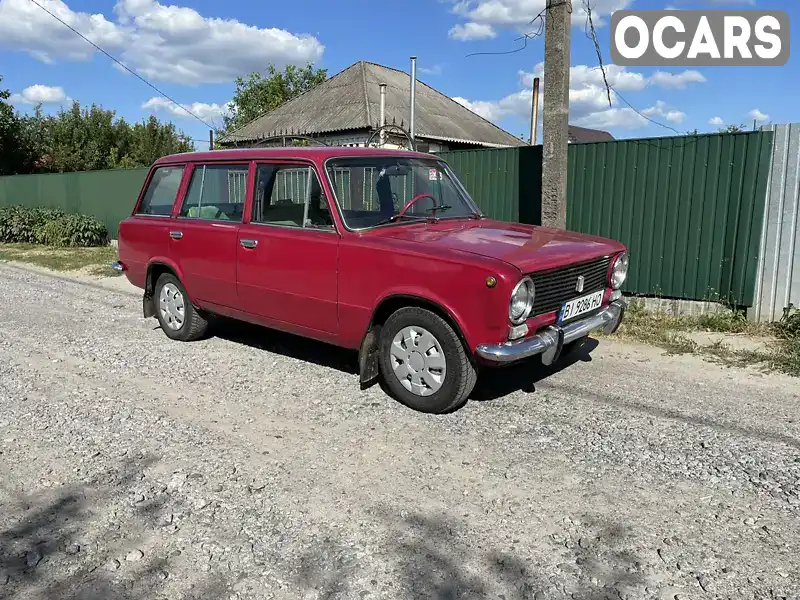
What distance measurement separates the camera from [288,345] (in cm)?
662

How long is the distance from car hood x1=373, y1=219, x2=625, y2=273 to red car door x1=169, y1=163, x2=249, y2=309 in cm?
160

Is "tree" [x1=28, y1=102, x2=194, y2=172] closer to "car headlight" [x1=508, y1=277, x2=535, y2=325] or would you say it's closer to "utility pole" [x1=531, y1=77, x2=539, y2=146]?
"utility pole" [x1=531, y1=77, x2=539, y2=146]

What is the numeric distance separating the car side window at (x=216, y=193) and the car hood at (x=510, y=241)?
1637mm

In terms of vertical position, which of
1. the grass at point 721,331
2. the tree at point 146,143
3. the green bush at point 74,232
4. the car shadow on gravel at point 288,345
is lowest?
the car shadow on gravel at point 288,345

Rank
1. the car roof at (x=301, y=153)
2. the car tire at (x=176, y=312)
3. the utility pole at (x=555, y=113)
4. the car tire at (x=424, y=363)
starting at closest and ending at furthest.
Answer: the car tire at (x=424, y=363) < the car roof at (x=301, y=153) < the car tire at (x=176, y=312) < the utility pole at (x=555, y=113)

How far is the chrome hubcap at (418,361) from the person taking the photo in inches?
179

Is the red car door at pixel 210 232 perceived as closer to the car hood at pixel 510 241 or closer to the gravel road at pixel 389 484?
the gravel road at pixel 389 484

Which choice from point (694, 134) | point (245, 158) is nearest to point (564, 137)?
point (694, 134)

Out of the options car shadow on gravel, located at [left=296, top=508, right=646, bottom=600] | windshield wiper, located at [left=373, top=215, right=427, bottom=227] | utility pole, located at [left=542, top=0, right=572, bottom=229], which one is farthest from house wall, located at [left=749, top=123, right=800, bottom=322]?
car shadow on gravel, located at [left=296, top=508, right=646, bottom=600]

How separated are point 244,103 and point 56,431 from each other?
126ft

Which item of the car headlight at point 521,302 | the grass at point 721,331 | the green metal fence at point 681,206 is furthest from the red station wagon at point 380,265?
the green metal fence at point 681,206

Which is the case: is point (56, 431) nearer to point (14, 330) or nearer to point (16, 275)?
point (14, 330)

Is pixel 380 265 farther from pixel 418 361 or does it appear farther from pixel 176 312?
pixel 176 312

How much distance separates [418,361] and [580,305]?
1.27 meters
